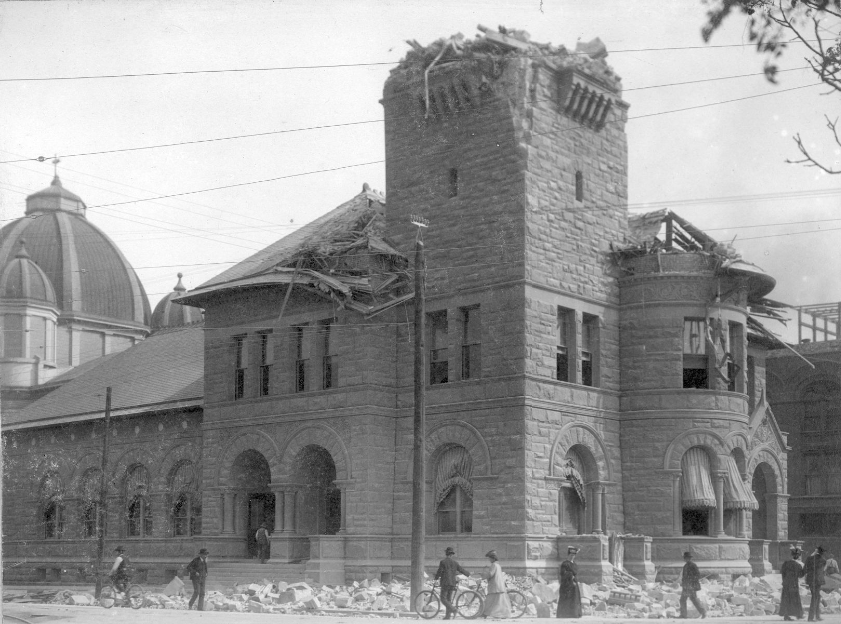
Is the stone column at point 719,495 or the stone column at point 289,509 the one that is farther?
the stone column at point 289,509

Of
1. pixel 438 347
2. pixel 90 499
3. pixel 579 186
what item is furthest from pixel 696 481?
pixel 90 499

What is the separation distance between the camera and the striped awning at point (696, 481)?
3281 cm

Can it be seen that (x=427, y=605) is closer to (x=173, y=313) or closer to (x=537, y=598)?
(x=537, y=598)

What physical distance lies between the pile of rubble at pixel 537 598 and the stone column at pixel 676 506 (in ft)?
5.12

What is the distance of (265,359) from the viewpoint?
3722cm

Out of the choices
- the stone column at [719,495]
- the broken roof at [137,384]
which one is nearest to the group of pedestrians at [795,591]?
the stone column at [719,495]

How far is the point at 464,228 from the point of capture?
33312 mm

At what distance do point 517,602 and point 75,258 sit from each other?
4832cm

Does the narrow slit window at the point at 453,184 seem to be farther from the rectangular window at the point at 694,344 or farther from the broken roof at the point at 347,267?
the rectangular window at the point at 694,344

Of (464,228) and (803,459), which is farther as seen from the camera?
(803,459)

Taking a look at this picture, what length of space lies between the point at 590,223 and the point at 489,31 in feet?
19.7

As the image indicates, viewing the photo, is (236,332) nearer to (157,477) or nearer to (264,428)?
(264,428)

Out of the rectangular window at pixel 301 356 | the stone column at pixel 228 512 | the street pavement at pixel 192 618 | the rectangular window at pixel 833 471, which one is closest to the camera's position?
the street pavement at pixel 192 618

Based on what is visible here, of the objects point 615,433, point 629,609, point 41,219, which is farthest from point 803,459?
point 41,219
